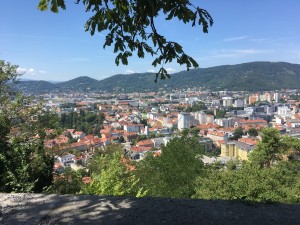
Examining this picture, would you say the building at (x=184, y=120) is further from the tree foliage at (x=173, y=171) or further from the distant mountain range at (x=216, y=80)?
the distant mountain range at (x=216, y=80)

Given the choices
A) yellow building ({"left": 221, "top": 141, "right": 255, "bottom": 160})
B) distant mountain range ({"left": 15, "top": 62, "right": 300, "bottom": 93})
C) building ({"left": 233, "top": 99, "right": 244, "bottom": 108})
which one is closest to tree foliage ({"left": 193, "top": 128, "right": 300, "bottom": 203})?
yellow building ({"left": 221, "top": 141, "right": 255, "bottom": 160})

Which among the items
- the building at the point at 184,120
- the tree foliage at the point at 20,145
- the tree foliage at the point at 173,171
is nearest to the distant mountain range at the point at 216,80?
the building at the point at 184,120

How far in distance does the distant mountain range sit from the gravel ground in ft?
439

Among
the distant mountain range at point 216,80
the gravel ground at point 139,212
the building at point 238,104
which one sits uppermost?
the distant mountain range at point 216,80

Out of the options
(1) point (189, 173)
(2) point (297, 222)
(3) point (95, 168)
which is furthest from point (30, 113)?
(2) point (297, 222)

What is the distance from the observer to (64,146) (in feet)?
26.1

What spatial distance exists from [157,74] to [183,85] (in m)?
167

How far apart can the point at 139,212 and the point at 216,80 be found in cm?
16257

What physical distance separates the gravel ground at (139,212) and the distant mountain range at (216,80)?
133880 mm

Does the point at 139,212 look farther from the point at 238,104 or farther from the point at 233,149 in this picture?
the point at 238,104

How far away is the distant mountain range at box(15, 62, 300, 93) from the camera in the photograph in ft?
458

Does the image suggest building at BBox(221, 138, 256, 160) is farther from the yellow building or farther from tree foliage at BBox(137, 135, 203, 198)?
tree foliage at BBox(137, 135, 203, 198)

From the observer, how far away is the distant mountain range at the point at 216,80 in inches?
5497

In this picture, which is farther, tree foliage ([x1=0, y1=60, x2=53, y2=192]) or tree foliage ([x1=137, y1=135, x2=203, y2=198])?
tree foliage ([x1=137, y1=135, x2=203, y2=198])
